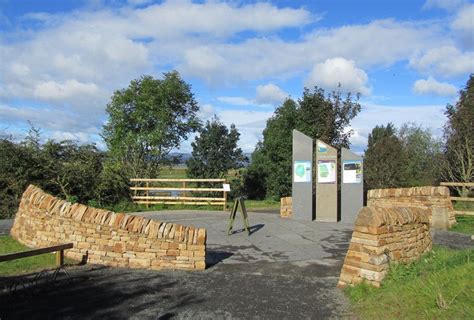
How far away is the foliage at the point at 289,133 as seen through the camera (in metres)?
20.2

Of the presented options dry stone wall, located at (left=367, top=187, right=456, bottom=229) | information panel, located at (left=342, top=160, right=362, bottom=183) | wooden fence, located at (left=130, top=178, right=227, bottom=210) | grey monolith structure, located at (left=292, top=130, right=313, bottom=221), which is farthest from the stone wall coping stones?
wooden fence, located at (left=130, top=178, right=227, bottom=210)

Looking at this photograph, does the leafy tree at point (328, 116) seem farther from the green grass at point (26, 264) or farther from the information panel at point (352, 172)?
the green grass at point (26, 264)

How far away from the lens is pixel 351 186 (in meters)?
13.5

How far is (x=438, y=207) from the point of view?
11.9 metres

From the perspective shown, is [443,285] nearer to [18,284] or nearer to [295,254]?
[295,254]

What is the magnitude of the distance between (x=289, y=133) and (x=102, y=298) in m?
18.8

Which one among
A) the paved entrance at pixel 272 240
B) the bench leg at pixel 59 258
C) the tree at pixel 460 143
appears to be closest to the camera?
the bench leg at pixel 59 258

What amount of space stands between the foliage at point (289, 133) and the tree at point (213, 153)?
2.56m

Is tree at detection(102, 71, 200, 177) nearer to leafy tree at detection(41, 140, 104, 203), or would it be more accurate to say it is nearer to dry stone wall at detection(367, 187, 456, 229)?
leafy tree at detection(41, 140, 104, 203)

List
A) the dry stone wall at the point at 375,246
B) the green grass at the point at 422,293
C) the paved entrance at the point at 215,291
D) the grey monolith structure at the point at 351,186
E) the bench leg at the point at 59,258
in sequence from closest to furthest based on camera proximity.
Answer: the green grass at the point at 422,293, the paved entrance at the point at 215,291, the dry stone wall at the point at 375,246, the bench leg at the point at 59,258, the grey monolith structure at the point at 351,186

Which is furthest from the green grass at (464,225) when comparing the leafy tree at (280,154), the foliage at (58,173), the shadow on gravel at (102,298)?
the foliage at (58,173)

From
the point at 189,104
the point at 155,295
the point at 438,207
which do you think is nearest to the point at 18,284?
the point at 155,295

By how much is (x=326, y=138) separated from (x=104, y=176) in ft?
33.5

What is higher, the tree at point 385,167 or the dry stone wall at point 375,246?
the tree at point 385,167
